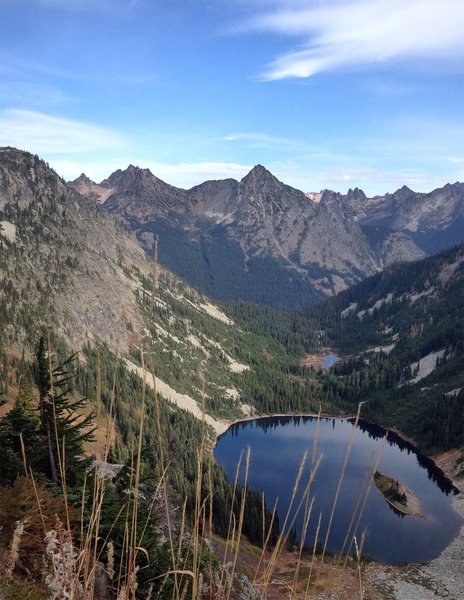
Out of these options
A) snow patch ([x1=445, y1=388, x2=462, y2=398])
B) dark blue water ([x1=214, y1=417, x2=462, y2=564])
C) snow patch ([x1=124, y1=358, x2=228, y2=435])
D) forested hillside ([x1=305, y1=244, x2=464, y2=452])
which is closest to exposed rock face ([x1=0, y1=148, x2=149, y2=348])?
snow patch ([x1=124, y1=358, x2=228, y2=435])

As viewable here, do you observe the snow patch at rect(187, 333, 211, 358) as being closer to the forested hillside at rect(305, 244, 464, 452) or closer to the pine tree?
the forested hillside at rect(305, 244, 464, 452)

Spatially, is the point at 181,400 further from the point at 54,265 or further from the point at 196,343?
the point at 54,265

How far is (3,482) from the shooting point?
767 inches

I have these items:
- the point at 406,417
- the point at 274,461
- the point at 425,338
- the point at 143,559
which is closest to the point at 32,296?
the point at 274,461

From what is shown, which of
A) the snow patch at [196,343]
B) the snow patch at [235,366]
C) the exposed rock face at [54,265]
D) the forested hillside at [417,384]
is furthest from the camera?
the snow patch at [235,366]

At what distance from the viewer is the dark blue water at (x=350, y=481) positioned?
246 feet

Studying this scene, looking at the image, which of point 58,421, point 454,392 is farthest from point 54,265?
point 58,421

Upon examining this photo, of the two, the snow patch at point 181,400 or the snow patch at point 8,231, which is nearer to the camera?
the snow patch at point 181,400

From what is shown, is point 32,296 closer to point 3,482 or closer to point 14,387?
point 14,387

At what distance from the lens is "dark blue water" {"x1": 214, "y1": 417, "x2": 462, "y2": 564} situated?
75.1 m

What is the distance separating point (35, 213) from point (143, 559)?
552ft

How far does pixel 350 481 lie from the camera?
96625mm

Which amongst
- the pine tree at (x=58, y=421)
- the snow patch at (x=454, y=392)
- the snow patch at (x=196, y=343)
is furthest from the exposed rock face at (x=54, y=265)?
the snow patch at (x=454, y=392)

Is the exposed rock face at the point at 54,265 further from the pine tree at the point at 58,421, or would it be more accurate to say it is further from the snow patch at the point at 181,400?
the pine tree at the point at 58,421
